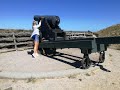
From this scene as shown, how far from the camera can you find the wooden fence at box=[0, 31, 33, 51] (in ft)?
50.0

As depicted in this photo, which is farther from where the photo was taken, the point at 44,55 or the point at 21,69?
the point at 44,55

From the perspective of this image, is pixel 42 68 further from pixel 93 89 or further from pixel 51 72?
pixel 93 89

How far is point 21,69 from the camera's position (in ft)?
31.7

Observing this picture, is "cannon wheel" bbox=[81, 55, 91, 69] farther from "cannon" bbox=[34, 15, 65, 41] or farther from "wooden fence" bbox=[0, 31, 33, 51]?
"wooden fence" bbox=[0, 31, 33, 51]

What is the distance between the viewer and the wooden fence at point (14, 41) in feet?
50.0

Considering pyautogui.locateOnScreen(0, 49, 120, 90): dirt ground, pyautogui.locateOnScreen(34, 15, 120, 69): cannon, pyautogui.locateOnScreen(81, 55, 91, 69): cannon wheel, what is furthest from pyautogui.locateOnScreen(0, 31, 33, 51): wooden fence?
pyautogui.locateOnScreen(81, 55, 91, 69): cannon wheel

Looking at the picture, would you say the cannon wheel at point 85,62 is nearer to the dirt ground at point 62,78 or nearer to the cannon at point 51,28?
the dirt ground at point 62,78

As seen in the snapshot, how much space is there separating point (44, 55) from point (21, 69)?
3.04 m

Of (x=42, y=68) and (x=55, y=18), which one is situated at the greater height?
(x=55, y=18)

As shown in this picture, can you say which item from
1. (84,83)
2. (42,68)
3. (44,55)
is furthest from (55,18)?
(84,83)

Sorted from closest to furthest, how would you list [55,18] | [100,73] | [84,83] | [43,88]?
[43,88] < [84,83] < [100,73] < [55,18]

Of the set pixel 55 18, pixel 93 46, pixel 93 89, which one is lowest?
pixel 93 89

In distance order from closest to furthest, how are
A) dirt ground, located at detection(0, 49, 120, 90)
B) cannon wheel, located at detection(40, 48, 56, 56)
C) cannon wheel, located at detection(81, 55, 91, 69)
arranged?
dirt ground, located at detection(0, 49, 120, 90) < cannon wheel, located at detection(81, 55, 91, 69) < cannon wheel, located at detection(40, 48, 56, 56)

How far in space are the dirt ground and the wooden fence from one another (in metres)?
3.48
